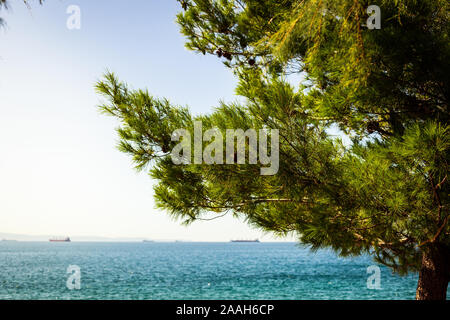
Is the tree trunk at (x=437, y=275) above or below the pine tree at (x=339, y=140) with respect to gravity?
below

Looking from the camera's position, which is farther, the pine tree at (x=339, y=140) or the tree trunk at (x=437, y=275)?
the tree trunk at (x=437, y=275)

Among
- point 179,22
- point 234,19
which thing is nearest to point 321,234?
point 234,19

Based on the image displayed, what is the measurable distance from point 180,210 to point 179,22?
8.55 ft

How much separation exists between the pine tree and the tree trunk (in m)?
0.01

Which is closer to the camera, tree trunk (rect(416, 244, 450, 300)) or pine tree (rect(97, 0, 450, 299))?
pine tree (rect(97, 0, 450, 299))

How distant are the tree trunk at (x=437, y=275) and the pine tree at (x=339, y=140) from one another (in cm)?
1

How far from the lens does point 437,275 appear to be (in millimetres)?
3135

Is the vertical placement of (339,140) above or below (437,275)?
above

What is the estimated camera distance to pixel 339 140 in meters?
3.02

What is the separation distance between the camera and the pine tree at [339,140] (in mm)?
2197

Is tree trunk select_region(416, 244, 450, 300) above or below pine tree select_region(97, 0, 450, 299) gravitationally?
below

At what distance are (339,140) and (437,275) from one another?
1759 millimetres

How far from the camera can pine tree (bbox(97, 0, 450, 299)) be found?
7.21ft
